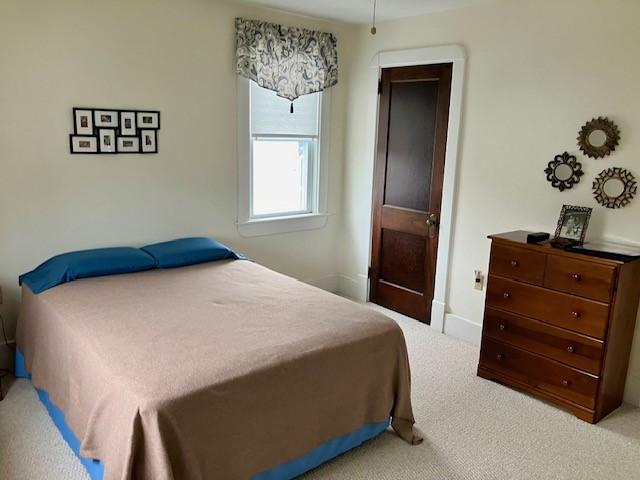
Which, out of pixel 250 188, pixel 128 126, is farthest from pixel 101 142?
pixel 250 188

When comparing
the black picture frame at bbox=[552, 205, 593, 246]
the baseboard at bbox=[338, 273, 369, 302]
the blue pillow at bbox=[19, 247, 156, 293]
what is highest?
the black picture frame at bbox=[552, 205, 593, 246]

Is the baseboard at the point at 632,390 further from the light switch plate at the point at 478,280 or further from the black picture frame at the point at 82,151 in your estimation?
the black picture frame at the point at 82,151

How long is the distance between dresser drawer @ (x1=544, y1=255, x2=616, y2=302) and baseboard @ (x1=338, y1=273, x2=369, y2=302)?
1976 millimetres

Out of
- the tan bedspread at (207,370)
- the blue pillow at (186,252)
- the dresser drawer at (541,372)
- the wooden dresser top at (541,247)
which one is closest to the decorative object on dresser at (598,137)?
the wooden dresser top at (541,247)

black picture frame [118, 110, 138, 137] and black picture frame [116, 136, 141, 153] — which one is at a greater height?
black picture frame [118, 110, 138, 137]

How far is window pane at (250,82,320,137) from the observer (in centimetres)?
406

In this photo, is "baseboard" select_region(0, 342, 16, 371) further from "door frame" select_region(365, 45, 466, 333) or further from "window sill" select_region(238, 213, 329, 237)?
"door frame" select_region(365, 45, 466, 333)

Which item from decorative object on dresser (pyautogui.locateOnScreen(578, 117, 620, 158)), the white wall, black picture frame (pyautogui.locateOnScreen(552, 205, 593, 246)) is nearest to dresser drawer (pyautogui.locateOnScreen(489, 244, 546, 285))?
black picture frame (pyautogui.locateOnScreen(552, 205, 593, 246))

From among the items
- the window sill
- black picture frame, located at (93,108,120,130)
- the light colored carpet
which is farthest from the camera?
the window sill

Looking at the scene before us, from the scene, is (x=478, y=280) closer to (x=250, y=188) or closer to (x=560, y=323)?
(x=560, y=323)

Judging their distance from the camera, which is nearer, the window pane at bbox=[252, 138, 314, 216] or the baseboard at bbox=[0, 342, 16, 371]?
the baseboard at bbox=[0, 342, 16, 371]

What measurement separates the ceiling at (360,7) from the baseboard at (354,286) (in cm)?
223

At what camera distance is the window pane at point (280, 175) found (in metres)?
4.24

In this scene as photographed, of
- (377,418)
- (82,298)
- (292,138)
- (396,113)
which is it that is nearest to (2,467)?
(82,298)
